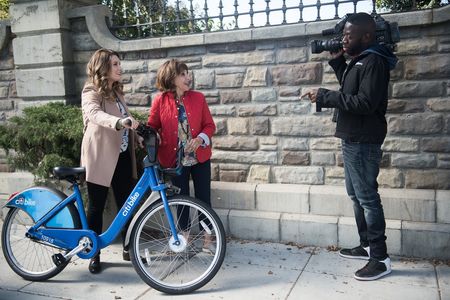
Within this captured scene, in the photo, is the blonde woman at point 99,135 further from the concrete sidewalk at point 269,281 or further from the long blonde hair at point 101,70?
the concrete sidewalk at point 269,281

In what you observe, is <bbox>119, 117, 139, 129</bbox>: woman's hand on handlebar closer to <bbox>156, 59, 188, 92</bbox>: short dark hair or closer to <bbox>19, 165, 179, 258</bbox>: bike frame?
<bbox>19, 165, 179, 258</bbox>: bike frame

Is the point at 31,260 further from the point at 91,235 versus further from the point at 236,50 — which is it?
the point at 236,50

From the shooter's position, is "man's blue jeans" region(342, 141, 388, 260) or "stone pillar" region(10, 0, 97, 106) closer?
"man's blue jeans" region(342, 141, 388, 260)

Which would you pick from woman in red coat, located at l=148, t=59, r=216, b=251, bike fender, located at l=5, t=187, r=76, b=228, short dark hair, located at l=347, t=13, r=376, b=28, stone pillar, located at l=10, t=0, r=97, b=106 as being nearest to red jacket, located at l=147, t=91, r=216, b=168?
woman in red coat, located at l=148, t=59, r=216, b=251

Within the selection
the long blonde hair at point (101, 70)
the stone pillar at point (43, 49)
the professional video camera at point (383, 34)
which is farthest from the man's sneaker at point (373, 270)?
the stone pillar at point (43, 49)

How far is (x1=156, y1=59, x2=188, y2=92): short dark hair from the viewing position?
160 inches

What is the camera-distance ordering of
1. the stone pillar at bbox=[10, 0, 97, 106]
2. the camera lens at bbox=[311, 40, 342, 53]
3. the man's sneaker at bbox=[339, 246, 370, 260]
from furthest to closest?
the stone pillar at bbox=[10, 0, 97, 106], the man's sneaker at bbox=[339, 246, 370, 260], the camera lens at bbox=[311, 40, 342, 53]

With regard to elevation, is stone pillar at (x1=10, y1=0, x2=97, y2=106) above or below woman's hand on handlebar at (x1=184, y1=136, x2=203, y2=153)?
above

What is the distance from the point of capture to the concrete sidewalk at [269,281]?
11.9 feet

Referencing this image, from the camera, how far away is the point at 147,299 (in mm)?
3615

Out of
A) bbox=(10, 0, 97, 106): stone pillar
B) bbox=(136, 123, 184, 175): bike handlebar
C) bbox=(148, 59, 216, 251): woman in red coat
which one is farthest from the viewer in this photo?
bbox=(10, 0, 97, 106): stone pillar

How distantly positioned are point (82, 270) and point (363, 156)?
2664 mm

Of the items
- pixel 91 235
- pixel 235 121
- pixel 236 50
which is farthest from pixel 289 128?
pixel 91 235

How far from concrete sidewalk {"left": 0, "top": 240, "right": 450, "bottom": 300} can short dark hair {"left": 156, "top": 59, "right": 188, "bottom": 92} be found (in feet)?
5.53
